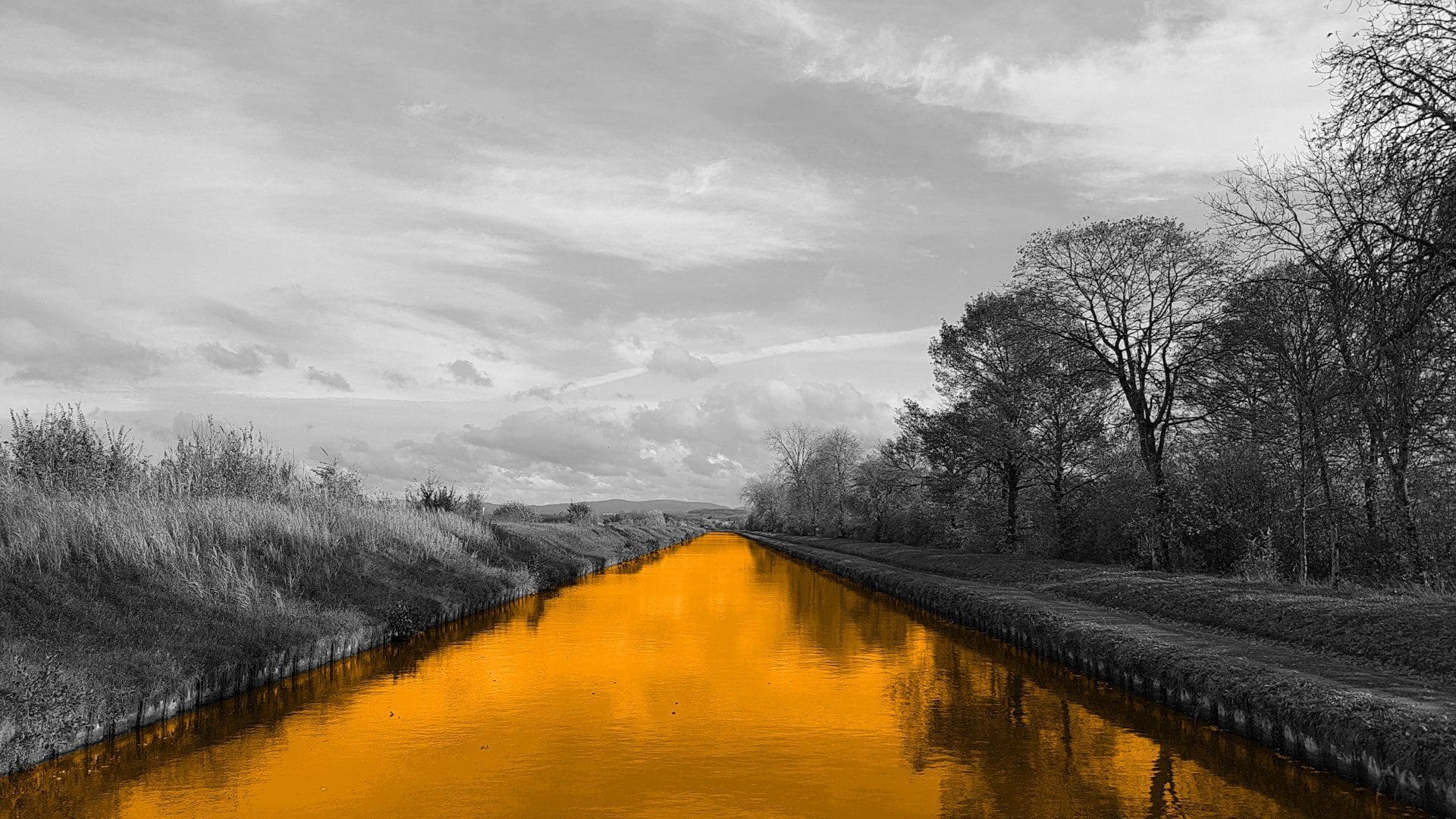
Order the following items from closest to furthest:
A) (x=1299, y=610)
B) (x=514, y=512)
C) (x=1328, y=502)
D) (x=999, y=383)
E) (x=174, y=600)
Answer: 1. (x=174, y=600)
2. (x=1299, y=610)
3. (x=1328, y=502)
4. (x=999, y=383)
5. (x=514, y=512)

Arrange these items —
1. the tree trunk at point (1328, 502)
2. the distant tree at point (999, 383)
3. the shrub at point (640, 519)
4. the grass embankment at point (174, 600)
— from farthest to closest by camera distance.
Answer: the shrub at point (640, 519) → the distant tree at point (999, 383) → the tree trunk at point (1328, 502) → the grass embankment at point (174, 600)

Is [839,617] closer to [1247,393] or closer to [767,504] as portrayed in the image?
[1247,393]

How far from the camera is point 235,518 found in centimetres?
1841

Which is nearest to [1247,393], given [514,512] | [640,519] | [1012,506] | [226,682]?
[1012,506]

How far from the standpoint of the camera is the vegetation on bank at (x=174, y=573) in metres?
10.6

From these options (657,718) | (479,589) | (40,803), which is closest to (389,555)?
(479,589)

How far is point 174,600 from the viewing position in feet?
46.0

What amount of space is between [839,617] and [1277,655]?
13.7 metres

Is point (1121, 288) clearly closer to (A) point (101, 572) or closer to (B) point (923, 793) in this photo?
(B) point (923, 793)

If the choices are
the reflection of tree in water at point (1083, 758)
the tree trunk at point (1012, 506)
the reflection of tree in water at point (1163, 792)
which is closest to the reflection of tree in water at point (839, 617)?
the reflection of tree in water at point (1083, 758)

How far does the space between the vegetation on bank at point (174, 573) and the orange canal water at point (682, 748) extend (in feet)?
2.35

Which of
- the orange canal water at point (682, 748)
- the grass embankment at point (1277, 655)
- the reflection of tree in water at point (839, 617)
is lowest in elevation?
the reflection of tree in water at point (839, 617)

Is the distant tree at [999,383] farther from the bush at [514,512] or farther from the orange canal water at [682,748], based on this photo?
the bush at [514,512]

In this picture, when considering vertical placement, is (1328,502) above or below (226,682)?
above
